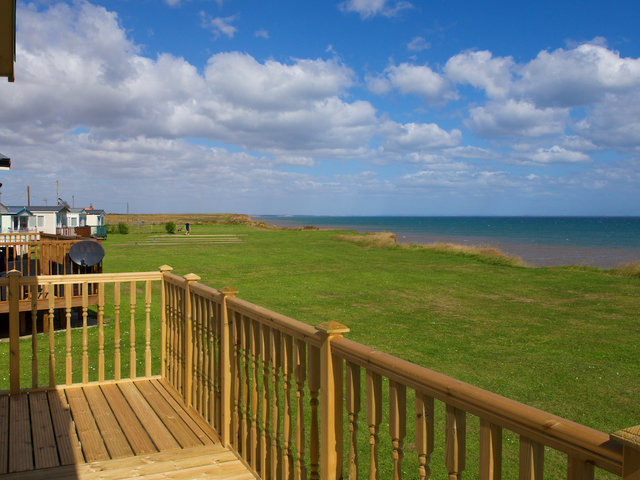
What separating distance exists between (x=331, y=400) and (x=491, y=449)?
0.90 m

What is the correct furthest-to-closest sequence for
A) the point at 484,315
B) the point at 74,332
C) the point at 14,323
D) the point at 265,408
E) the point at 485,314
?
the point at 485,314
the point at 484,315
the point at 74,332
the point at 14,323
the point at 265,408

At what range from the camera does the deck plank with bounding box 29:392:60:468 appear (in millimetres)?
3273

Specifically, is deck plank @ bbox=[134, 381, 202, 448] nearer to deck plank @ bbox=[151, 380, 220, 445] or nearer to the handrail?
deck plank @ bbox=[151, 380, 220, 445]

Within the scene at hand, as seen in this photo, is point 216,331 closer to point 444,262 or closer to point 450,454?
point 450,454

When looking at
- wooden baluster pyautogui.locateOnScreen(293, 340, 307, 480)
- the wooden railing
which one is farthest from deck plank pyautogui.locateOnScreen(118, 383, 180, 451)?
wooden baluster pyautogui.locateOnScreen(293, 340, 307, 480)

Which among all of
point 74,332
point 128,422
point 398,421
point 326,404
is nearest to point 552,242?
point 74,332

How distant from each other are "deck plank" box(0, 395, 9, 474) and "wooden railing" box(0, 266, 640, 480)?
17 cm

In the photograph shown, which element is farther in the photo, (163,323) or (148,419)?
(163,323)

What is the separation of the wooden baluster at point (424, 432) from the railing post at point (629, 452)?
62 cm

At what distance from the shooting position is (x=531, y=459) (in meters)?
1.28

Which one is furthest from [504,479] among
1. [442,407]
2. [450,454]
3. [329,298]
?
[329,298]

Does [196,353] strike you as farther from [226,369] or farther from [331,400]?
[331,400]

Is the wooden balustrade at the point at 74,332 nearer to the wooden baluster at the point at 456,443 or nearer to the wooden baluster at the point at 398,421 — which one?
the wooden baluster at the point at 398,421

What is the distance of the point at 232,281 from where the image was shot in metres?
15.2
